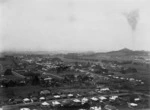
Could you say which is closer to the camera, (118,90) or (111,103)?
(111,103)

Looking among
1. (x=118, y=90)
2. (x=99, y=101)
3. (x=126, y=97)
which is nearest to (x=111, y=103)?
(x=99, y=101)

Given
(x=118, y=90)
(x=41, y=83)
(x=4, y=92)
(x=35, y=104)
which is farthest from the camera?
(x=41, y=83)

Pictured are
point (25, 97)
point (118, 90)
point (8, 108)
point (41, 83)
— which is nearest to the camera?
point (8, 108)

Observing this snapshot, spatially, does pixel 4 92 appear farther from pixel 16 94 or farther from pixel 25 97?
pixel 25 97

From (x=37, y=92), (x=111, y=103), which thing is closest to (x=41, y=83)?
(x=37, y=92)

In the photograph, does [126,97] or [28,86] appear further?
[28,86]

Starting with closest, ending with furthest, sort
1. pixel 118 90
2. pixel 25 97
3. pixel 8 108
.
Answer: pixel 8 108 → pixel 25 97 → pixel 118 90

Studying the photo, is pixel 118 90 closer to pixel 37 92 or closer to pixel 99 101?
pixel 99 101

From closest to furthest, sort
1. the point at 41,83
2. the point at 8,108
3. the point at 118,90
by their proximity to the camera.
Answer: the point at 8,108 < the point at 118,90 < the point at 41,83

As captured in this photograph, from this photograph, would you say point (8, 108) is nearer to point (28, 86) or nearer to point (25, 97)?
point (25, 97)
